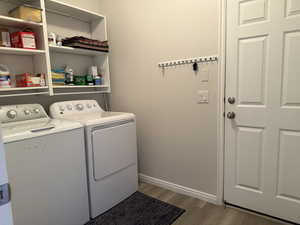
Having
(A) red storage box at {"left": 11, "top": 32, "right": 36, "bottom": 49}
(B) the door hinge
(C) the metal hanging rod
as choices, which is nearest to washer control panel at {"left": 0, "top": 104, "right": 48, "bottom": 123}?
(A) red storage box at {"left": 11, "top": 32, "right": 36, "bottom": 49}

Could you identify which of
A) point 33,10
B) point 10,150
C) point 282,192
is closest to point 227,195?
point 282,192

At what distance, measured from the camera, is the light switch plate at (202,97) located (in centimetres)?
202

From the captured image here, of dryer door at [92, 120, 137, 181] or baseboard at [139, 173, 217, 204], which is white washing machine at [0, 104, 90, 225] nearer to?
dryer door at [92, 120, 137, 181]

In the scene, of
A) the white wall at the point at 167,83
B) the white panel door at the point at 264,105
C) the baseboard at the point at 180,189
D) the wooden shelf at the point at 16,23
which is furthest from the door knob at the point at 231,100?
the wooden shelf at the point at 16,23

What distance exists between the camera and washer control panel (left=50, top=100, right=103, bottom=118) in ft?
6.96

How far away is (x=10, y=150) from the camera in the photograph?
1.35 m

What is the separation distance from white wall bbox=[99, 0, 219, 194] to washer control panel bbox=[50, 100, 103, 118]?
0.42m

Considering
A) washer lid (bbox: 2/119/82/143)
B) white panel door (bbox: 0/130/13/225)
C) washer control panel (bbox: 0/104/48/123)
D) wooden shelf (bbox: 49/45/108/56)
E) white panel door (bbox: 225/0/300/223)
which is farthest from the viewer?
wooden shelf (bbox: 49/45/108/56)

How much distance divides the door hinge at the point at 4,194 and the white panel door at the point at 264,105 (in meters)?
1.78

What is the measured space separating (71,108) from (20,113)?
512 millimetres

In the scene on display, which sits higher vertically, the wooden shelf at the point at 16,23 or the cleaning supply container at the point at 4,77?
the wooden shelf at the point at 16,23

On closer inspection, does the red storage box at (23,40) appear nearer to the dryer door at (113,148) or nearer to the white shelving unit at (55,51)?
the white shelving unit at (55,51)

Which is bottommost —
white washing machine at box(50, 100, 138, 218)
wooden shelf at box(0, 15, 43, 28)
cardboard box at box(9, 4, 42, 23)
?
white washing machine at box(50, 100, 138, 218)

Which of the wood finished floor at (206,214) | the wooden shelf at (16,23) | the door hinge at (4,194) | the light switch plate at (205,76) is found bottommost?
the wood finished floor at (206,214)
